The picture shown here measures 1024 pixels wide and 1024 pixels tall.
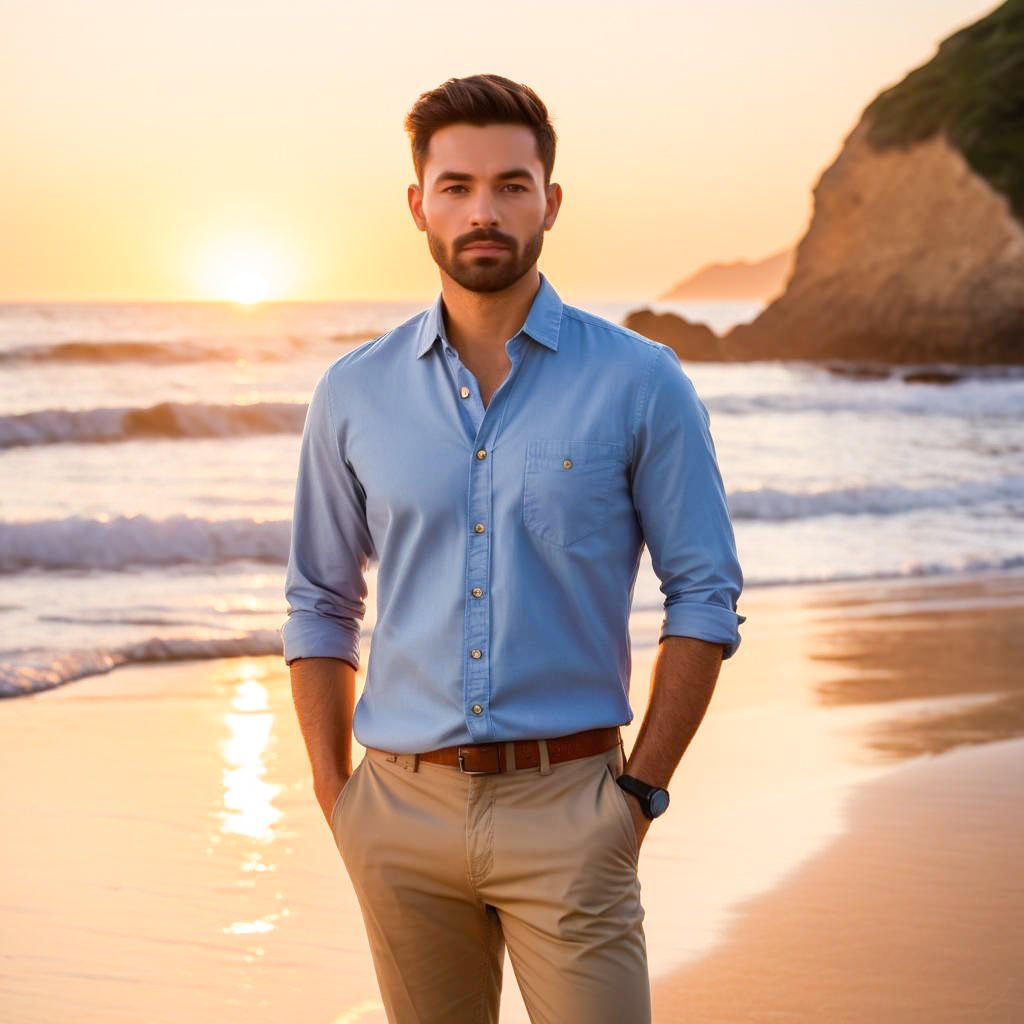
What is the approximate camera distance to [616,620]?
2.40 m

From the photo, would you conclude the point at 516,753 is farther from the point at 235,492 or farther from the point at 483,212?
the point at 235,492

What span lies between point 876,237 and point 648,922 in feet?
146

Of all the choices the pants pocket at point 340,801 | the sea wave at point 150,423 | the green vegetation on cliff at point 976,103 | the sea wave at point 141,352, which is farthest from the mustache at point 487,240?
the green vegetation on cliff at point 976,103

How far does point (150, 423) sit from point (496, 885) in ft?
70.7

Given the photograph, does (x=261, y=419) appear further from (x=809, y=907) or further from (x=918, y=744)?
(x=809, y=907)

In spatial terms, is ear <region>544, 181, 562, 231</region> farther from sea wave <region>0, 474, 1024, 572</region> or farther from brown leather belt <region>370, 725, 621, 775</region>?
sea wave <region>0, 474, 1024, 572</region>

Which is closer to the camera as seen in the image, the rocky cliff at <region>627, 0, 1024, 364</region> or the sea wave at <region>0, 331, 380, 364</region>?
the sea wave at <region>0, 331, 380, 364</region>

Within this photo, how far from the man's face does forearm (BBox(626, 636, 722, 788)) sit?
2.13 feet

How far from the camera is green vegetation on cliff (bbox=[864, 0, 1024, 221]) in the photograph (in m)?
44.7

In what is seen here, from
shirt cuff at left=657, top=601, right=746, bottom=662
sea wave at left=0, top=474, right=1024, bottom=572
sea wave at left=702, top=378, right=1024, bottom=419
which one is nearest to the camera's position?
shirt cuff at left=657, top=601, right=746, bottom=662

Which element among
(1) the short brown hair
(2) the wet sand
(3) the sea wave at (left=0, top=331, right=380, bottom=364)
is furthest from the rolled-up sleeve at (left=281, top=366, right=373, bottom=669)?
(3) the sea wave at (left=0, top=331, right=380, bottom=364)

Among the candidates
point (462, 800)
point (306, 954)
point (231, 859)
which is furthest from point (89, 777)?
point (462, 800)

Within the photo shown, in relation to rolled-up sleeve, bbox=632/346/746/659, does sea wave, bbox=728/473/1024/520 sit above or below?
below

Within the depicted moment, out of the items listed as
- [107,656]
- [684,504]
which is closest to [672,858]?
[684,504]
